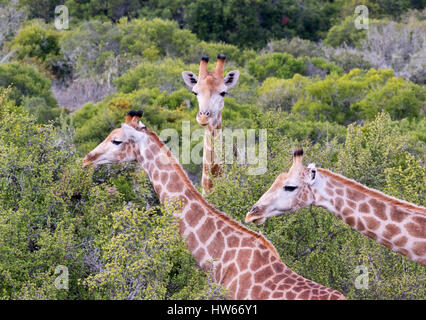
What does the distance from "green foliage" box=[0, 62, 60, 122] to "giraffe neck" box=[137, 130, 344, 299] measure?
13059 mm

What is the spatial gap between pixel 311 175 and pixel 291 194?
0.32 meters

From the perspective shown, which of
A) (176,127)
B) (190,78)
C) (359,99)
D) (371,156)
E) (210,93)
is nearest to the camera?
(210,93)

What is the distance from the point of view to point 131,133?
1003cm

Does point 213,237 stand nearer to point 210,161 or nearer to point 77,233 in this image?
point 77,233

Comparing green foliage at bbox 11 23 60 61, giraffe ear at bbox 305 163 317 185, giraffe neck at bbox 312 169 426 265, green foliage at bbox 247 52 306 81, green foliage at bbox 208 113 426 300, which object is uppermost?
giraffe ear at bbox 305 163 317 185

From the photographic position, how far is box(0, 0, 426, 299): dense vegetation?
31.0ft

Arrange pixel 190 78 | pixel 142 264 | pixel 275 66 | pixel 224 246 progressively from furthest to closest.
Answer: pixel 275 66 → pixel 190 78 → pixel 224 246 → pixel 142 264

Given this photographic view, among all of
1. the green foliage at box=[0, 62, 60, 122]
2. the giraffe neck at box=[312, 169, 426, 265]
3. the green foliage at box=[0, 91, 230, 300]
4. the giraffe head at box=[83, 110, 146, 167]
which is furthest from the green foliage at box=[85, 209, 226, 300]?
the green foliage at box=[0, 62, 60, 122]

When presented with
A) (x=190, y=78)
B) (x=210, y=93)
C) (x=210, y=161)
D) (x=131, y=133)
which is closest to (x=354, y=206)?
(x=131, y=133)

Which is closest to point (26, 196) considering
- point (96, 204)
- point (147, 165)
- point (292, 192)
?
point (96, 204)

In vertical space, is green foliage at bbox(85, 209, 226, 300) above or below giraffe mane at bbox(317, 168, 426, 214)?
below

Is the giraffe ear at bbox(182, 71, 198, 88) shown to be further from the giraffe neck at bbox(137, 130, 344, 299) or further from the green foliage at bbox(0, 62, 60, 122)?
the green foliage at bbox(0, 62, 60, 122)

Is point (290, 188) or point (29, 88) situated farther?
point (29, 88)

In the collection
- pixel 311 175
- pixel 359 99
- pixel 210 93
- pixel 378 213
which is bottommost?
pixel 359 99
